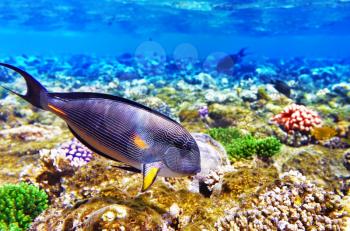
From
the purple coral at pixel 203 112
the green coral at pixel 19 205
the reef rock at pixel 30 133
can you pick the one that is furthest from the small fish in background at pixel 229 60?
the green coral at pixel 19 205

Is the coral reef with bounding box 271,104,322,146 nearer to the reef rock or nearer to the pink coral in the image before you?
the pink coral

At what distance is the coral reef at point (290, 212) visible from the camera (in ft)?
9.89

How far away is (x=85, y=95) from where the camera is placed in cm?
263

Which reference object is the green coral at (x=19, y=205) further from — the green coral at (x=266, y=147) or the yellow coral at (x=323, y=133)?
the yellow coral at (x=323, y=133)

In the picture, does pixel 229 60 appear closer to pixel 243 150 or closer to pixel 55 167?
pixel 243 150

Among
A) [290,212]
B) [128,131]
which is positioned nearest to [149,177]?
[128,131]

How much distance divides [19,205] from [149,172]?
294 centimetres

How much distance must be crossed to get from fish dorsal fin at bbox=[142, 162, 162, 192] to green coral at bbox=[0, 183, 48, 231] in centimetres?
254

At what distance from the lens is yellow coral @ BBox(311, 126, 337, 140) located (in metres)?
7.48

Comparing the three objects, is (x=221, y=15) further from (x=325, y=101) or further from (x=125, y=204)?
(x=125, y=204)

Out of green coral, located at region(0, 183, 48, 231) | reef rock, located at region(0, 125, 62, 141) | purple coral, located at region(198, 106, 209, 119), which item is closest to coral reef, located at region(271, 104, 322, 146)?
purple coral, located at region(198, 106, 209, 119)

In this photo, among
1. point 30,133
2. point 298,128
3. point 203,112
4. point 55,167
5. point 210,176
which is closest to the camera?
point 210,176

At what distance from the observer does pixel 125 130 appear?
2.55 m

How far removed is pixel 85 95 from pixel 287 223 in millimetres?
2176
